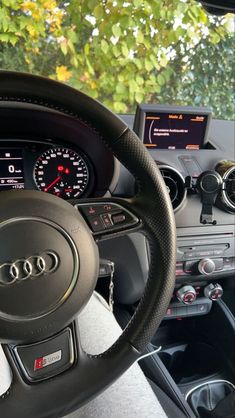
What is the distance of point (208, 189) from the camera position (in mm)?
1653

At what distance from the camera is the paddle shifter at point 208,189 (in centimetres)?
164

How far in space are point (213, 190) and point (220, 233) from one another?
0.64ft

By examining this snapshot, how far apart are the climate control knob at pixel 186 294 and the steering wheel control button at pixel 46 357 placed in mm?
843

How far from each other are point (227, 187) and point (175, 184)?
0.59ft

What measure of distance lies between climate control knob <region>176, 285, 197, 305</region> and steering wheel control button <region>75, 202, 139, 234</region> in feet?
2.67

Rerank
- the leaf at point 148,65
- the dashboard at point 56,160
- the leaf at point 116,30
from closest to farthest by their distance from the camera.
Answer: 1. the dashboard at point 56,160
2. the leaf at point 116,30
3. the leaf at point 148,65

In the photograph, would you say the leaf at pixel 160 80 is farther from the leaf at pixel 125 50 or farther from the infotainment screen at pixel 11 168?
the infotainment screen at pixel 11 168

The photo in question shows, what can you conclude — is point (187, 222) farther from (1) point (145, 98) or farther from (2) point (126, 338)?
(2) point (126, 338)

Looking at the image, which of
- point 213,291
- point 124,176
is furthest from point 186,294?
point 124,176

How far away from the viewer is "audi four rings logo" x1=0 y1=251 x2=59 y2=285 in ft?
2.97

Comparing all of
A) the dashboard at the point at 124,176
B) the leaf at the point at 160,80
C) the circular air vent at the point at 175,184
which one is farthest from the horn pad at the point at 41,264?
the leaf at the point at 160,80

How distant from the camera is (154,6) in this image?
171 cm

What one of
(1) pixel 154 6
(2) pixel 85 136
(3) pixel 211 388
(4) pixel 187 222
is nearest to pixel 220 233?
(4) pixel 187 222

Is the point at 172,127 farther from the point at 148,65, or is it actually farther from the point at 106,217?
the point at 106,217
